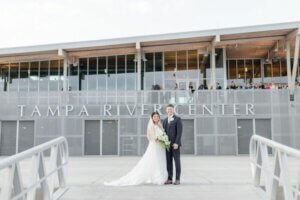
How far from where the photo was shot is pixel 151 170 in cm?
830

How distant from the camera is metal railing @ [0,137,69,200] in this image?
3.78m

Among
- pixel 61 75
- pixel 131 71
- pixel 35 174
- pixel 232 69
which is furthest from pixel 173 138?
pixel 232 69

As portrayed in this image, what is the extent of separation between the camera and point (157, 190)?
7305mm

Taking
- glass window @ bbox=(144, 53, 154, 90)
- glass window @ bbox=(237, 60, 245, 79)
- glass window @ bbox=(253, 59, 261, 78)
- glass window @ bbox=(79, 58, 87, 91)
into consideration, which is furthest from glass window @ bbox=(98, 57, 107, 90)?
glass window @ bbox=(253, 59, 261, 78)

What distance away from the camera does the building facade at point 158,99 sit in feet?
67.6

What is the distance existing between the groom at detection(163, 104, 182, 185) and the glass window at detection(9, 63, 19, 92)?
1964 centimetres

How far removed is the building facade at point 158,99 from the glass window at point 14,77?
1.19 meters

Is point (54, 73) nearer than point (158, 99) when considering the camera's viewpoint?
No

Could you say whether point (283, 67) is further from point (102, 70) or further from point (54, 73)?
point (54, 73)

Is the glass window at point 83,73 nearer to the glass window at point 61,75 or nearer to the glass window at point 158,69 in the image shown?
the glass window at point 61,75

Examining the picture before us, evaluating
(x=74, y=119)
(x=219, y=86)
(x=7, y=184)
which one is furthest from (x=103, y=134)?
(x=7, y=184)

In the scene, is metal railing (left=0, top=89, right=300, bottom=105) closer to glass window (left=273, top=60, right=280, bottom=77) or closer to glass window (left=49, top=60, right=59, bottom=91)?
glass window (left=49, top=60, right=59, bottom=91)

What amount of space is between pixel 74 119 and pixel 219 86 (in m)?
9.22

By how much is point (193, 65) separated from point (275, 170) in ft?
61.4
